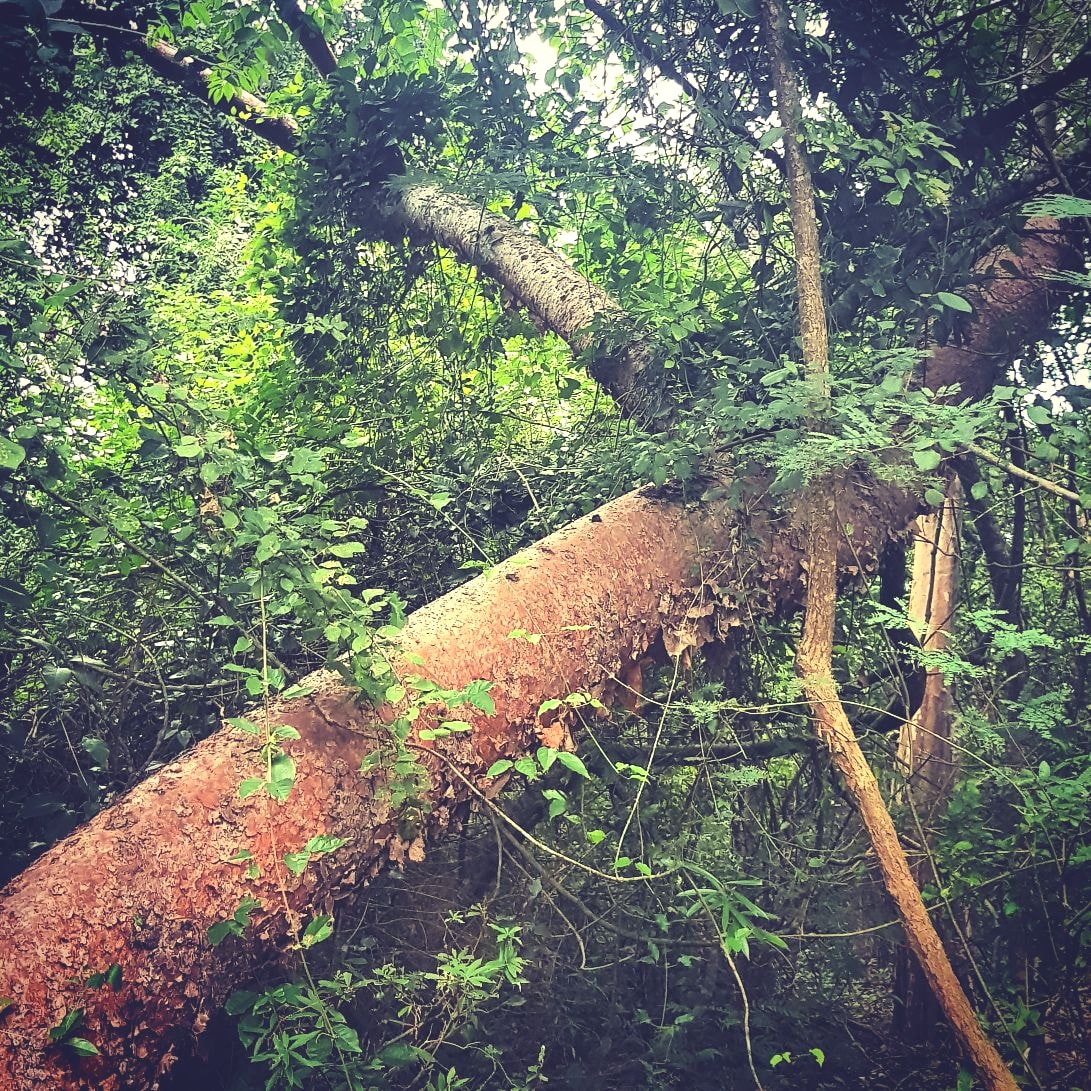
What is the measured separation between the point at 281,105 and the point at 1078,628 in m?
4.52

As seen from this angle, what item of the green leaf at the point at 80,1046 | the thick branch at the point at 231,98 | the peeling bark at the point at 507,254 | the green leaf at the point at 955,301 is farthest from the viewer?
the thick branch at the point at 231,98

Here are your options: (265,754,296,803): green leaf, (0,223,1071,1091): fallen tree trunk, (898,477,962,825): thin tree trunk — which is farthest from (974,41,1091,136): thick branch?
(265,754,296,803): green leaf

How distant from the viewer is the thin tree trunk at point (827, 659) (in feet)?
5.48

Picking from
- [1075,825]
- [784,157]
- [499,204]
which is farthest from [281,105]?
[1075,825]

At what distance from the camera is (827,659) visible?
209cm

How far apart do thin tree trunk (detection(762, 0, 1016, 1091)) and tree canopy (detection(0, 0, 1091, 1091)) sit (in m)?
0.02

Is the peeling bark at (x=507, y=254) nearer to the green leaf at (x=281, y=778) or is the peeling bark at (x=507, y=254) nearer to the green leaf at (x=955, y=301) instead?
the green leaf at (x=955, y=301)

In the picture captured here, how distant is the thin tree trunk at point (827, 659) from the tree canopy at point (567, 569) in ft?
0.07

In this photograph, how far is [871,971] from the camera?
12.0 ft

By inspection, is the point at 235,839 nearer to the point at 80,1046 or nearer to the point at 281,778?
the point at 281,778

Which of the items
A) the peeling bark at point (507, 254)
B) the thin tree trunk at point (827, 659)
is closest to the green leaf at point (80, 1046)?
the thin tree trunk at point (827, 659)

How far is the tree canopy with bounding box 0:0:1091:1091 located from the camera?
1681 millimetres

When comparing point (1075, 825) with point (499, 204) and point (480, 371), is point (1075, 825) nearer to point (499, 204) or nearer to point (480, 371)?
point (480, 371)

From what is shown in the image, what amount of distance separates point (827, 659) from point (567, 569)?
0.78 m
